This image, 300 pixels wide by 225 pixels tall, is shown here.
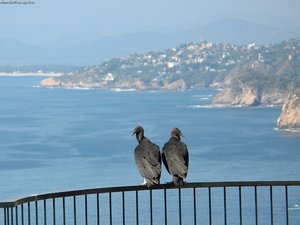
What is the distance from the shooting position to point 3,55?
152000mm

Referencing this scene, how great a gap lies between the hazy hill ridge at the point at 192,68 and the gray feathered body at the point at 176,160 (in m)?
73.7

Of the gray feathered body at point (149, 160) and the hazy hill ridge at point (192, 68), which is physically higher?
the gray feathered body at point (149, 160)

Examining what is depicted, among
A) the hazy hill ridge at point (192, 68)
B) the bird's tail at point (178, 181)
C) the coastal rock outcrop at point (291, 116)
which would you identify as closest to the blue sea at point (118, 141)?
the coastal rock outcrop at point (291, 116)

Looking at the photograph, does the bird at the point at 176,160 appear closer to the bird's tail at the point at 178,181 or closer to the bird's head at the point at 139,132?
the bird's tail at the point at 178,181

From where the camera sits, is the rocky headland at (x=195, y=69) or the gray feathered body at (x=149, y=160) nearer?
the gray feathered body at (x=149, y=160)

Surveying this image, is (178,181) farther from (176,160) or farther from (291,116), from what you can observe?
(291,116)

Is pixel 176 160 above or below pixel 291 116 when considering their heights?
above

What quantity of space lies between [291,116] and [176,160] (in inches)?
2097

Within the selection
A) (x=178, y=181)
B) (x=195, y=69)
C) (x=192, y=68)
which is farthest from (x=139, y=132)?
(x=195, y=69)

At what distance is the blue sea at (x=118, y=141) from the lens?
33.5 meters

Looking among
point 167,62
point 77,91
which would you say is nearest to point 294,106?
point 77,91

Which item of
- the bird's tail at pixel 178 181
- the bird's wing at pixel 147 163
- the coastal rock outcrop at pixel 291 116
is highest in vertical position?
the bird's wing at pixel 147 163

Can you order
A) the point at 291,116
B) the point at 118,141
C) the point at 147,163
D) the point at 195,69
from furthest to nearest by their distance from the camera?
the point at 195,69
the point at 291,116
the point at 118,141
the point at 147,163

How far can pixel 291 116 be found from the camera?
5625 cm
